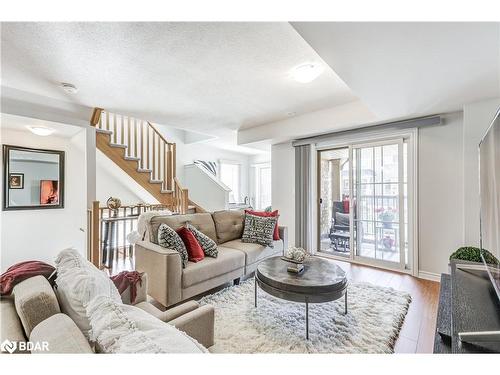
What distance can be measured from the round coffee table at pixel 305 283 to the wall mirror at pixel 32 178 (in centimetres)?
351

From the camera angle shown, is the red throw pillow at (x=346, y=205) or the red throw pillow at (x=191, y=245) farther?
the red throw pillow at (x=346, y=205)

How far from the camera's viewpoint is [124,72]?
2.36 m

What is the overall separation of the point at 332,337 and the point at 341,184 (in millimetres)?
3545

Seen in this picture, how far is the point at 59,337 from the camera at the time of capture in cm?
74

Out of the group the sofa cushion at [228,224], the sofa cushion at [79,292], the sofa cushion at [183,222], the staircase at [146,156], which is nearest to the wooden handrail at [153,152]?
the staircase at [146,156]

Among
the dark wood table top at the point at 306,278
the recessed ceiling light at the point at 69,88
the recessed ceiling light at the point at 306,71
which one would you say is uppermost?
the recessed ceiling light at the point at 69,88

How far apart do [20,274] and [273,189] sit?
4.05 metres

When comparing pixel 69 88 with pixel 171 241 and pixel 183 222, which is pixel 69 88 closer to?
pixel 183 222

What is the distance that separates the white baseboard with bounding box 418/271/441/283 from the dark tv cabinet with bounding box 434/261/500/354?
1589 millimetres

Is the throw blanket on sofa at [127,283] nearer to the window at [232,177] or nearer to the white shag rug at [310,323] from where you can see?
the white shag rug at [310,323]

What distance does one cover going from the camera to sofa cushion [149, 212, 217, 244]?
2609 mm

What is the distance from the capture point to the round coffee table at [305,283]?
1.85m
